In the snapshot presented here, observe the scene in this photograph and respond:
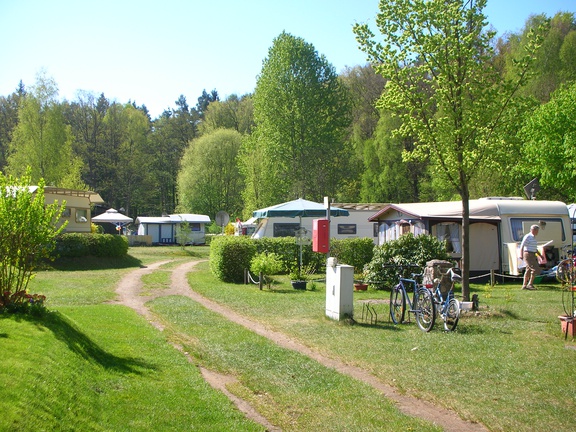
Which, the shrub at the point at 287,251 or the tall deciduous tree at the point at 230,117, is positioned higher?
the tall deciduous tree at the point at 230,117

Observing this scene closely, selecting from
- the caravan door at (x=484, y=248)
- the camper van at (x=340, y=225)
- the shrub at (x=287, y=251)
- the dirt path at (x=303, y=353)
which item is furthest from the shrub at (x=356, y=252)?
the camper van at (x=340, y=225)

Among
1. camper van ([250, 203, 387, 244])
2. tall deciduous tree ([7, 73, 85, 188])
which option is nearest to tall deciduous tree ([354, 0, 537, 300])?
camper van ([250, 203, 387, 244])

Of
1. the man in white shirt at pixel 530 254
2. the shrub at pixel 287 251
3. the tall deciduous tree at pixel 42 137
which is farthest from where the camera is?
the tall deciduous tree at pixel 42 137

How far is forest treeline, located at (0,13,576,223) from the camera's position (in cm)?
3080

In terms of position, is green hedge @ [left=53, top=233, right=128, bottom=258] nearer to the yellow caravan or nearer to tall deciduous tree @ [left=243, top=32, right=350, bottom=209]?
the yellow caravan

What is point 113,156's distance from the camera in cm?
6259

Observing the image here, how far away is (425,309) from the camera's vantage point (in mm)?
10109

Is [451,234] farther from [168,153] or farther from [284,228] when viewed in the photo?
[168,153]

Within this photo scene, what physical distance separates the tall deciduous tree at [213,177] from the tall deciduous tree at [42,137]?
10.1m

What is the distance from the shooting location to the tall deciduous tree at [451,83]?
1186cm

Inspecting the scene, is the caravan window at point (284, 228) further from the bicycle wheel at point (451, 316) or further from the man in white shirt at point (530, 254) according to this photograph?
the bicycle wheel at point (451, 316)

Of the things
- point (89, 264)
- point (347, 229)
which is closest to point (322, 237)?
point (89, 264)

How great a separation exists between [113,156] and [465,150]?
55.3 m

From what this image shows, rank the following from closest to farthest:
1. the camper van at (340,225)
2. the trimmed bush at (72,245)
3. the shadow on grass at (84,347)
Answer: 1. the shadow on grass at (84,347)
2. the trimmed bush at (72,245)
3. the camper van at (340,225)
